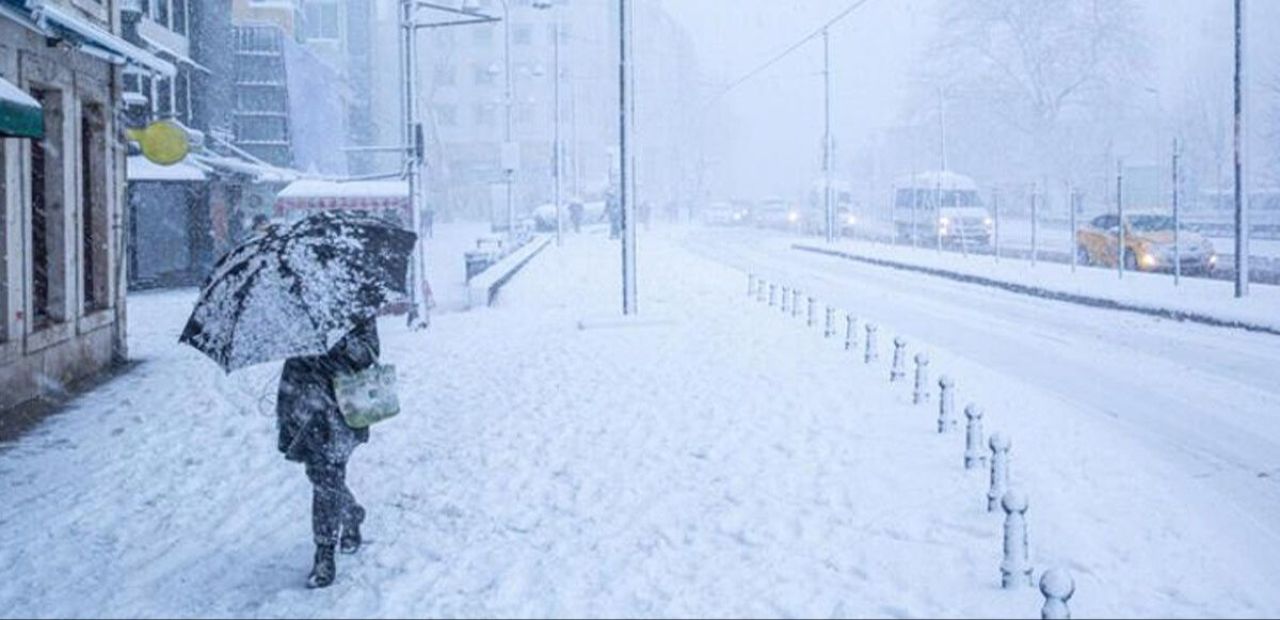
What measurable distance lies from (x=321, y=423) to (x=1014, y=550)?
3.41m

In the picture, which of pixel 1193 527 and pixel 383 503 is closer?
pixel 1193 527

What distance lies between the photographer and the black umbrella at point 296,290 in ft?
18.2

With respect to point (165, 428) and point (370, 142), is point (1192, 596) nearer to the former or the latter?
point (165, 428)

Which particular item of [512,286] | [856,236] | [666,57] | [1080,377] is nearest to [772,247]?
[856,236]

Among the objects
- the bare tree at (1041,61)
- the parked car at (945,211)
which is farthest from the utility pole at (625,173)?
the bare tree at (1041,61)

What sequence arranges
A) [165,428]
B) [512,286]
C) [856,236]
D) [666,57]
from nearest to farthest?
1. [165,428]
2. [512,286]
3. [856,236]
4. [666,57]

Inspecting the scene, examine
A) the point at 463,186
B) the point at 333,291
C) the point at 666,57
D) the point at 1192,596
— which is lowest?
the point at 1192,596

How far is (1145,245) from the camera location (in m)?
28.3

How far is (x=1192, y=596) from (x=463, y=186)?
7959cm

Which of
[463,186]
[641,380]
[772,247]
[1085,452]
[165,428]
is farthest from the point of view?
[463,186]

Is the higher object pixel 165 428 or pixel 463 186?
pixel 463 186

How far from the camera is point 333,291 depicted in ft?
18.7

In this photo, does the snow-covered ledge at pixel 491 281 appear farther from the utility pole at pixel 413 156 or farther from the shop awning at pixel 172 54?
the shop awning at pixel 172 54

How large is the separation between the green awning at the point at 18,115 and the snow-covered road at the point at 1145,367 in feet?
28.2
